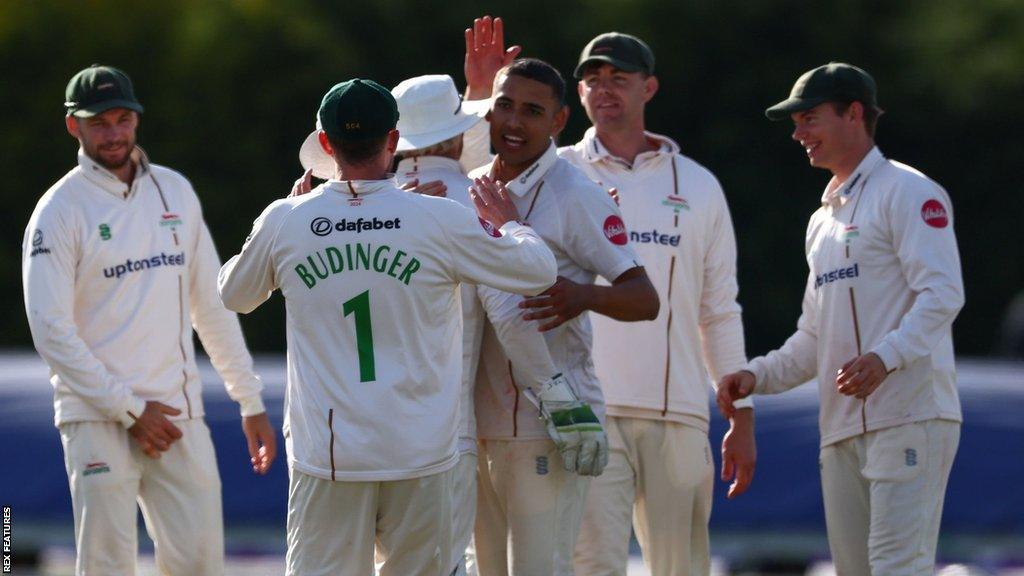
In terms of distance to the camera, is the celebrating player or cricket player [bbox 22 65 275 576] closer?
the celebrating player

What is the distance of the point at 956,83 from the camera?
16047 mm

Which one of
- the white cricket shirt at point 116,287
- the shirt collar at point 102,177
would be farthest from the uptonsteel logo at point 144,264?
the shirt collar at point 102,177

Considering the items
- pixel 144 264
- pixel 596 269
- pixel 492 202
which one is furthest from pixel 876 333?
pixel 144 264

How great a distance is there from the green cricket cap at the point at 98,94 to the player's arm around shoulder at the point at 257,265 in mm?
1549

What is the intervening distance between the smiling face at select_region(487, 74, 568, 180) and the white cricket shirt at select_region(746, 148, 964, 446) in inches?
44.2

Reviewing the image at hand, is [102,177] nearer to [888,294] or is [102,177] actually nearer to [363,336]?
[363,336]

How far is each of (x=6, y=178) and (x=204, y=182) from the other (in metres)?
1.64

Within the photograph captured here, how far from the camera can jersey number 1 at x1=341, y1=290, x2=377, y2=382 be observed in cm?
437

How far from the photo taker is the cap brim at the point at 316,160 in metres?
4.98

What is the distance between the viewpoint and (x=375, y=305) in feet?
14.3

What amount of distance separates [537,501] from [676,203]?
4.79 ft

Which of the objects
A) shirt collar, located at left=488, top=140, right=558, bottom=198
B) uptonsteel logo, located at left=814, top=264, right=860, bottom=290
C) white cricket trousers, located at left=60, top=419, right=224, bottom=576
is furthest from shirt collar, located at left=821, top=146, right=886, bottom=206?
white cricket trousers, located at left=60, top=419, right=224, bottom=576

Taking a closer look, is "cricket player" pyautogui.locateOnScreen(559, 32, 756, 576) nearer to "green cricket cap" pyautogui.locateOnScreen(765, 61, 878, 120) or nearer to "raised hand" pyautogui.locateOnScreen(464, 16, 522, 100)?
"raised hand" pyautogui.locateOnScreen(464, 16, 522, 100)

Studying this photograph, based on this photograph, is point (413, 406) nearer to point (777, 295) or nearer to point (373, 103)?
point (373, 103)
